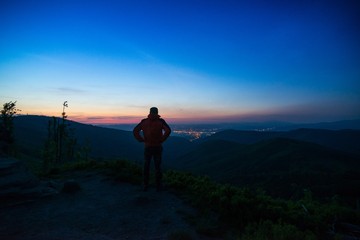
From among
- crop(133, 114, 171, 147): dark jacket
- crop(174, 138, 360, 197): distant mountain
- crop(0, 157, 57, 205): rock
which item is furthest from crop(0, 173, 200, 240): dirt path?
crop(174, 138, 360, 197): distant mountain

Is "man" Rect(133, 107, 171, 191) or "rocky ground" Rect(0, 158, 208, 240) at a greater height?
"man" Rect(133, 107, 171, 191)

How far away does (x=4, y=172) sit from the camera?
33.8 ft

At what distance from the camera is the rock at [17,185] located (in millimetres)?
9664

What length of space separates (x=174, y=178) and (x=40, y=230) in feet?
22.9

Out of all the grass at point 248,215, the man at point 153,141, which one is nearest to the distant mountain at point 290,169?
the grass at point 248,215

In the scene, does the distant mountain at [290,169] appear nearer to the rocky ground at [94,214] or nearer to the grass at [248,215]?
the grass at [248,215]

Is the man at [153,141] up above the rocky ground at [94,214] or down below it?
above

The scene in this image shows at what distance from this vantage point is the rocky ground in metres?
6.92

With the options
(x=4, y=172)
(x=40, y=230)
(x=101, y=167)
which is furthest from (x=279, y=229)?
(x=101, y=167)

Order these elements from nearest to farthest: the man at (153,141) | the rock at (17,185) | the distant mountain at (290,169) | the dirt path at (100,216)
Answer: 1. the dirt path at (100,216)
2. the rock at (17,185)
3. the man at (153,141)
4. the distant mountain at (290,169)

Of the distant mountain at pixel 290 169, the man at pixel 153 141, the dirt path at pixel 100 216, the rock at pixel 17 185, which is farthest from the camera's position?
the distant mountain at pixel 290 169

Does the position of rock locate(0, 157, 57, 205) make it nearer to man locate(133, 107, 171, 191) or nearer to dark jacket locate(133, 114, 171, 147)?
man locate(133, 107, 171, 191)

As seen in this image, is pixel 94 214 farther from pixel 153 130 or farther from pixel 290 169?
pixel 290 169

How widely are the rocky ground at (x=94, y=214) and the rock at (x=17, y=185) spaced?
0.12 feet
